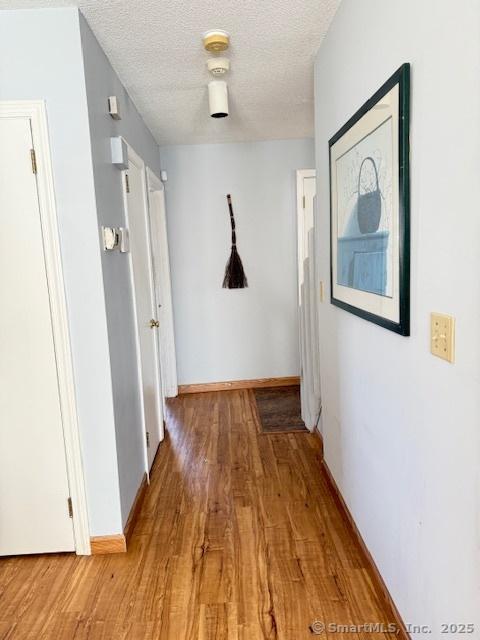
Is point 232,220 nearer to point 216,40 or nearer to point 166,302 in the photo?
point 166,302

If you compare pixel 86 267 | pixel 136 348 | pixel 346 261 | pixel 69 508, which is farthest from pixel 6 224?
pixel 346 261

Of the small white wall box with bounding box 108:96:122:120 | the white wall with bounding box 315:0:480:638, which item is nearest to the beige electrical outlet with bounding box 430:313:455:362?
the white wall with bounding box 315:0:480:638

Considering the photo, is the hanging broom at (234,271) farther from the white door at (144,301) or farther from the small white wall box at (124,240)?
the small white wall box at (124,240)

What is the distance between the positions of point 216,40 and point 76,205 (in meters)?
0.99

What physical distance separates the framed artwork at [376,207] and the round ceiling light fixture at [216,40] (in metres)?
0.68

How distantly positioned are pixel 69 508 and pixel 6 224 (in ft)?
4.17

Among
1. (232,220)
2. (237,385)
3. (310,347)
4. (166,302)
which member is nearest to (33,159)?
(310,347)

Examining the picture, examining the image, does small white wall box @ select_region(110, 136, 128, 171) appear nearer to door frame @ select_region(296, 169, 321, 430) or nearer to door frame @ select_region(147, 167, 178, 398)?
door frame @ select_region(296, 169, 321, 430)

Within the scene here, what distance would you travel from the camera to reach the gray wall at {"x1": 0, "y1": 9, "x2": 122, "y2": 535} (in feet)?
5.44

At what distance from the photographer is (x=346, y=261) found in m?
1.77

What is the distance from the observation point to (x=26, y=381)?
181cm

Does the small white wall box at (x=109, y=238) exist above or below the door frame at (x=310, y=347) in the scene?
above

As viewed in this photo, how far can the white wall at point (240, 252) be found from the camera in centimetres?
386

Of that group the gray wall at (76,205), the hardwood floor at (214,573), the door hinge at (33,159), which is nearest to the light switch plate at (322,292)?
the hardwood floor at (214,573)
